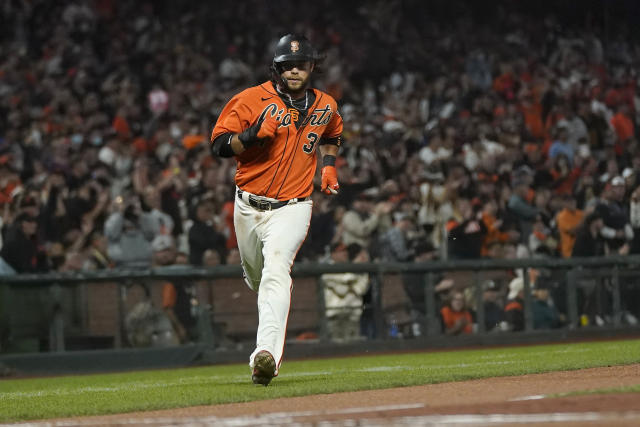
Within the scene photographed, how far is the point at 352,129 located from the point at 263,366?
43.5 ft

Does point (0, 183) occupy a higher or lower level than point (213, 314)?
higher

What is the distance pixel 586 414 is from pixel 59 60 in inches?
747

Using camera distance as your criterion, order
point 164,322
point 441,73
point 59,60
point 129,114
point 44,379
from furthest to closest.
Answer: point 441,73 < point 59,60 < point 129,114 < point 164,322 < point 44,379

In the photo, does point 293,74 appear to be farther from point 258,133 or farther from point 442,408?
point 442,408

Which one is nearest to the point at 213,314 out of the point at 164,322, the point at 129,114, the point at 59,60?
the point at 164,322

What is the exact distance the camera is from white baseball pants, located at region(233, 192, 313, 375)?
7.88 metres

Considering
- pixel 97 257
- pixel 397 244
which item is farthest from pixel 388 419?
pixel 397 244

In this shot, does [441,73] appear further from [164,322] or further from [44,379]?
[44,379]

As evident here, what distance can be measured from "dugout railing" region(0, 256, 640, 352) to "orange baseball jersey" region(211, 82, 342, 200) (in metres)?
5.52

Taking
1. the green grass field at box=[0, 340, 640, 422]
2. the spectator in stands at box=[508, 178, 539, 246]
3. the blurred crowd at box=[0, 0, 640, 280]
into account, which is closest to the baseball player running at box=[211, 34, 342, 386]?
the green grass field at box=[0, 340, 640, 422]

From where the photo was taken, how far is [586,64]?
24.7 meters

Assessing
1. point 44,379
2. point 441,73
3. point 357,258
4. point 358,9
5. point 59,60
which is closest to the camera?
point 44,379

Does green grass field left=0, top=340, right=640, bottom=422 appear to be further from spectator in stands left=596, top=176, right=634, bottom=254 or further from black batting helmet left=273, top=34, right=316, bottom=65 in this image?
spectator in stands left=596, top=176, right=634, bottom=254

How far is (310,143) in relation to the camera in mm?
8406
